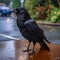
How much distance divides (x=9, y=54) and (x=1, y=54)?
205 millimetres

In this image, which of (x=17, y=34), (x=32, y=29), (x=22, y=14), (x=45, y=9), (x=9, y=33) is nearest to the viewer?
(x=32, y=29)

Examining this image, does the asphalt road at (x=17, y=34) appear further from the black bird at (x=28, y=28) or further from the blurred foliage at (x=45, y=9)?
the blurred foliage at (x=45, y=9)

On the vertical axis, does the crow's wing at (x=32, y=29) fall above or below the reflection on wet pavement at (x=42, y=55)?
above

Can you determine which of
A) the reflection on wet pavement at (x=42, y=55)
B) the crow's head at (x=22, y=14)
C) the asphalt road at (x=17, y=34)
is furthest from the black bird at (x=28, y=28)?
the asphalt road at (x=17, y=34)

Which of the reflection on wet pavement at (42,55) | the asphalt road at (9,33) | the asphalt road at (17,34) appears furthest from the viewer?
the asphalt road at (9,33)

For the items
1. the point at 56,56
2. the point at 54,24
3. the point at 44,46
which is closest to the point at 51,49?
the point at 44,46

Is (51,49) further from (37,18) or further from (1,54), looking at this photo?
(37,18)

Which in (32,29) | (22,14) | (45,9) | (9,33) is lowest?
(45,9)

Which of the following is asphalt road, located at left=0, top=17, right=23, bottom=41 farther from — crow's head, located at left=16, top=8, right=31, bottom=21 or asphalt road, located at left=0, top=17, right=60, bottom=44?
crow's head, located at left=16, top=8, right=31, bottom=21

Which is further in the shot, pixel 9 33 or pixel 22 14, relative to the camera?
pixel 9 33

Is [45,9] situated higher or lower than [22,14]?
lower

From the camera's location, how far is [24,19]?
6844 mm

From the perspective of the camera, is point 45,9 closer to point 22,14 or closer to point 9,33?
point 9,33

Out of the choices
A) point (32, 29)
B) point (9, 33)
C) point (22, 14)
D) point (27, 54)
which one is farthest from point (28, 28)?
point (9, 33)
